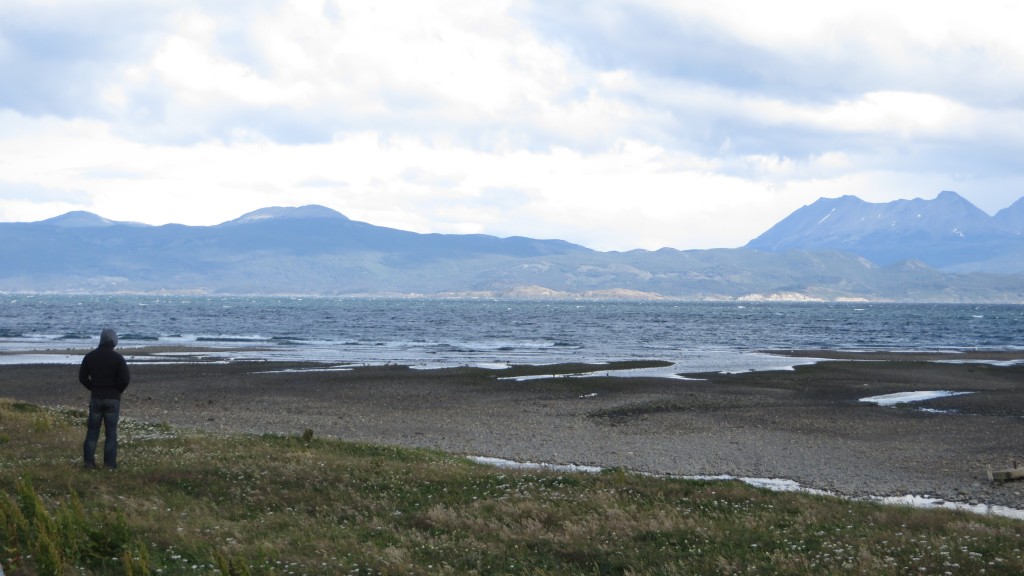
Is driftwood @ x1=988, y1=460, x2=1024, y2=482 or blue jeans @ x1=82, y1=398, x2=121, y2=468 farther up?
blue jeans @ x1=82, y1=398, x2=121, y2=468

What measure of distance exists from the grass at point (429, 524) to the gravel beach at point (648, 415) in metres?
3.35

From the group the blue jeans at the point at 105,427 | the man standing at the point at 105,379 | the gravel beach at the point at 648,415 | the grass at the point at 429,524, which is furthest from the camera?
the gravel beach at the point at 648,415

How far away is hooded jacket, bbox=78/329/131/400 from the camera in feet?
60.1

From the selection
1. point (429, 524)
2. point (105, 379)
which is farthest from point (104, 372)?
point (429, 524)

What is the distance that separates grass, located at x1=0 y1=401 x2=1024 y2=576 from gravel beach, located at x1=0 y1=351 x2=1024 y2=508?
132 inches

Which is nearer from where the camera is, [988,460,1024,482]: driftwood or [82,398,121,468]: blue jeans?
[82,398,121,468]: blue jeans

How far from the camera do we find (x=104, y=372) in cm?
1833

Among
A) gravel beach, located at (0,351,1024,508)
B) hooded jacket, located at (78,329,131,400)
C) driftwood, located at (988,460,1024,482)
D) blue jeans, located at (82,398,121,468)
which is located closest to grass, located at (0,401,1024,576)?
blue jeans, located at (82,398,121,468)

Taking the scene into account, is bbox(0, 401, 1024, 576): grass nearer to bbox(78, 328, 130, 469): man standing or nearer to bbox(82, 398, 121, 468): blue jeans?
bbox(82, 398, 121, 468): blue jeans

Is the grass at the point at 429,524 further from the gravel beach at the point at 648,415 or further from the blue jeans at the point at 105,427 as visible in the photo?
the gravel beach at the point at 648,415

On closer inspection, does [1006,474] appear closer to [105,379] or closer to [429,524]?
[429,524]

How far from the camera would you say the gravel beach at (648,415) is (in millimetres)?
25078

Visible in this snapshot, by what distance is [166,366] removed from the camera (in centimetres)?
5781

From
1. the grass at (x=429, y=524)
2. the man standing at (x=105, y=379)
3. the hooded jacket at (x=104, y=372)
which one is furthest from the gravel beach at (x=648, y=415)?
the grass at (x=429, y=524)
